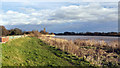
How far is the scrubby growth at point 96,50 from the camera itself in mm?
10757

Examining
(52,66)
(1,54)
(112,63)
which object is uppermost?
(1,54)

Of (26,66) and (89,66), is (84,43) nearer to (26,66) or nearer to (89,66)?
(89,66)

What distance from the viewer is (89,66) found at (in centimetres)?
948

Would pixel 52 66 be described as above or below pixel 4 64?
below

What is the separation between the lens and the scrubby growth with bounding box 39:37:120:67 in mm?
10757

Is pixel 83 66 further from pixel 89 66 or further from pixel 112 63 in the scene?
pixel 112 63

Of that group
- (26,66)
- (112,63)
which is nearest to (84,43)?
(112,63)

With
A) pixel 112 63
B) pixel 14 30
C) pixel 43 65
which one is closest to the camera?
pixel 43 65

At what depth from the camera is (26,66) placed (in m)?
7.61

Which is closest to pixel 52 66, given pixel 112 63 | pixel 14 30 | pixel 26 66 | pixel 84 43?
pixel 26 66

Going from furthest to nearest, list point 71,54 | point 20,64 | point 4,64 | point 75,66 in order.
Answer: point 71,54, point 75,66, point 20,64, point 4,64

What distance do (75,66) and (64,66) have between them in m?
0.84

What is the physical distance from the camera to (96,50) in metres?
14.6

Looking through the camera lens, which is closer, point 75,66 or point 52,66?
point 52,66
